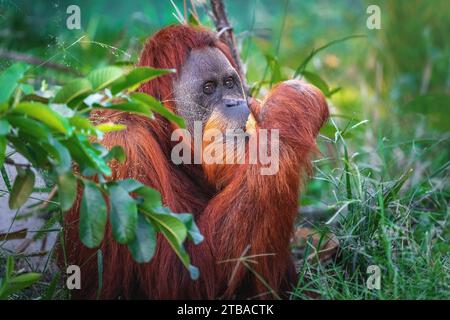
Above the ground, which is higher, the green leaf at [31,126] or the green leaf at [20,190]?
the green leaf at [31,126]

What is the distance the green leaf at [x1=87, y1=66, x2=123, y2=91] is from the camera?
2471 millimetres

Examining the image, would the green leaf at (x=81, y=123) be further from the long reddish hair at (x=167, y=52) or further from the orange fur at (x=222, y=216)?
the long reddish hair at (x=167, y=52)

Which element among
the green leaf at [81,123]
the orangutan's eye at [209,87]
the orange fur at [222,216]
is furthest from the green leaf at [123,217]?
the orangutan's eye at [209,87]

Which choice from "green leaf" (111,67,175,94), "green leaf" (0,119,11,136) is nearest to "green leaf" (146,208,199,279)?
"green leaf" (111,67,175,94)

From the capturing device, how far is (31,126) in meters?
2.29

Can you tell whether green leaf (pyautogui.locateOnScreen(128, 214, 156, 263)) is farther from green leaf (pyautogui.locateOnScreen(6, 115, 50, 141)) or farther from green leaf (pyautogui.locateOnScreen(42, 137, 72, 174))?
green leaf (pyautogui.locateOnScreen(6, 115, 50, 141))

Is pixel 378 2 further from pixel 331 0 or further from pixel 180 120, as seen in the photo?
pixel 180 120

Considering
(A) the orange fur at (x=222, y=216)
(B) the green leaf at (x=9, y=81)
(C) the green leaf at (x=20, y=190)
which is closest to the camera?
(B) the green leaf at (x=9, y=81)

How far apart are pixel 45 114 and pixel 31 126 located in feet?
0.26

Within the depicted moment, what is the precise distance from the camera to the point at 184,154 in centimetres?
335

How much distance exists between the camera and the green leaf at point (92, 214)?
245cm

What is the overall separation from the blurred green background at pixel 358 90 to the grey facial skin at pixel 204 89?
37cm

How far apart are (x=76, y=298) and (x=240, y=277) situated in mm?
758
